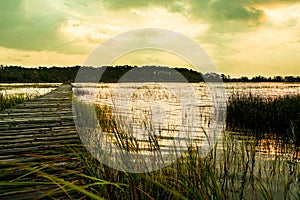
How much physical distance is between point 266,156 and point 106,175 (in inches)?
157

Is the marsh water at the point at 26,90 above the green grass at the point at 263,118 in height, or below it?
above

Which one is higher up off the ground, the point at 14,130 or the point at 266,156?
the point at 14,130

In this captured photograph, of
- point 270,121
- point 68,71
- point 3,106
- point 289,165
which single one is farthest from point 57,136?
point 68,71

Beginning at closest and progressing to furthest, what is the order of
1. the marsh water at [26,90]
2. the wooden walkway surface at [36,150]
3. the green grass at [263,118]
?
the wooden walkway surface at [36,150] < the green grass at [263,118] < the marsh water at [26,90]

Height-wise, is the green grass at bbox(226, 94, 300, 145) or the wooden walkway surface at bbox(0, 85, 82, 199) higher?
the wooden walkway surface at bbox(0, 85, 82, 199)

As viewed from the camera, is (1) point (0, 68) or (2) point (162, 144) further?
(1) point (0, 68)

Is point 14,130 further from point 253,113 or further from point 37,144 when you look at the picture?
point 253,113

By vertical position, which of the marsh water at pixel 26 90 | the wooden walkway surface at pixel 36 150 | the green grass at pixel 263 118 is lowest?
the green grass at pixel 263 118

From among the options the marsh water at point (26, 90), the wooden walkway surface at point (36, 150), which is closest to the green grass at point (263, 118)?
the wooden walkway surface at point (36, 150)

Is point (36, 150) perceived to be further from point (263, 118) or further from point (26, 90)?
point (26, 90)

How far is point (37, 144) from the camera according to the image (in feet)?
11.7

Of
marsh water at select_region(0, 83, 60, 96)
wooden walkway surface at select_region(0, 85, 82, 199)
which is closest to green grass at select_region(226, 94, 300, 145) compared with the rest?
wooden walkway surface at select_region(0, 85, 82, 199)

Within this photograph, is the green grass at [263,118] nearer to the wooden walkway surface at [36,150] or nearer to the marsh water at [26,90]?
the wooden walkway surface at [36,150]

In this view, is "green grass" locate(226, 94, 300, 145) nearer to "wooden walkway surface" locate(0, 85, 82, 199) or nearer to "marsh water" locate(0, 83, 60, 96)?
"wooden walkway surface" locate(0, 85, 82, 199)
